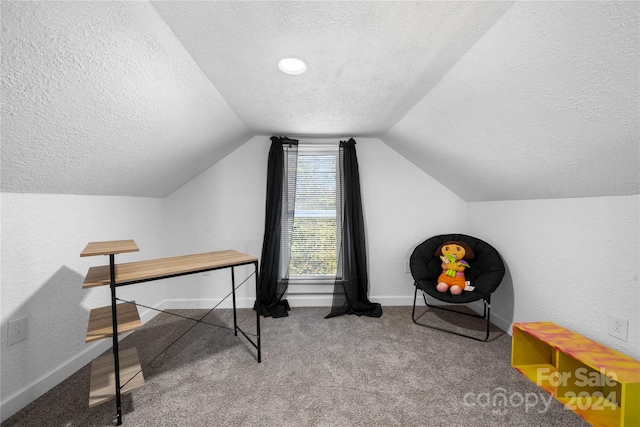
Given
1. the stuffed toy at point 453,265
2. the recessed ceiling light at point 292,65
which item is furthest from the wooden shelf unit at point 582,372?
the recessed ceiling light at point 292,65

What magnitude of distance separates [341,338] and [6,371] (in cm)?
214

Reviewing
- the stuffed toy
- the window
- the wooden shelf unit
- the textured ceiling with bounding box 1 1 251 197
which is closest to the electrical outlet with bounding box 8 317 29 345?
the textured ceiling with bounding box 1 1 251 197

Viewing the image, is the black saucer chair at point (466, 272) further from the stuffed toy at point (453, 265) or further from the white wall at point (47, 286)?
the white wall at point (47, 286)

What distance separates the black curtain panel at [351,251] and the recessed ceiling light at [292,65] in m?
1.37

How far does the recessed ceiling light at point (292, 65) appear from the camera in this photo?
1.41 meters

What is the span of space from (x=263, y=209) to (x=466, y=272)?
2.29m

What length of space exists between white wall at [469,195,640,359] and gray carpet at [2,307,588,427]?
46 cm

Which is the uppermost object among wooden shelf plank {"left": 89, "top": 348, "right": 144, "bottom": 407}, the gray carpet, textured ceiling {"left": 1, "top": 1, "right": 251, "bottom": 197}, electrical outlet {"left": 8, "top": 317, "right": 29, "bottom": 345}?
textured ceiling {"left": 1, "top": 1, "right": 251, "bottom": 197}

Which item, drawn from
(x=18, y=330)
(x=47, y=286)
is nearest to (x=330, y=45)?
(x=47, y=286)

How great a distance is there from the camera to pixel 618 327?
1.49 meters

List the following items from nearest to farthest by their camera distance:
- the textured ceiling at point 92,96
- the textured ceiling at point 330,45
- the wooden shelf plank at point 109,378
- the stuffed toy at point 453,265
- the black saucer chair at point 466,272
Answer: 1. the textured ceiling at point 92,96
2. the textured ceiling at point 330,45
3. the wooden shelf plank at point 109,378
4. the black saucer chair at point 466,272
5. the stuffed toy at point 453,265

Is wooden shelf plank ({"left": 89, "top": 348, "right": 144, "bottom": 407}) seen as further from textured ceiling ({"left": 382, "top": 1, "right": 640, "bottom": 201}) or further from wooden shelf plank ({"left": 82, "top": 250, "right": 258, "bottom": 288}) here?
textured ceiling ({"left": 382, "top": 1, "right": 640, "bottom": 201})

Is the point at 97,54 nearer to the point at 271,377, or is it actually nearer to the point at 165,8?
the point at 165,8

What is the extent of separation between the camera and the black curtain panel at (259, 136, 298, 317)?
2.73 metres
